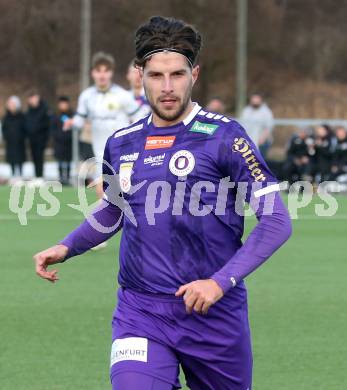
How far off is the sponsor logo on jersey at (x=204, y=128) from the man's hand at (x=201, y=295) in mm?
648

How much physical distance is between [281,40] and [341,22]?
370cm

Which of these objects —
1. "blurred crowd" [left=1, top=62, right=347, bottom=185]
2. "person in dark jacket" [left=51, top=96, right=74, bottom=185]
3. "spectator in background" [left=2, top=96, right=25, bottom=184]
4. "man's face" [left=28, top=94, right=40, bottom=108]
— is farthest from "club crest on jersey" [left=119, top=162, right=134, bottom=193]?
"spectator in background" [left=2, top=96, right=25, bottom=184]

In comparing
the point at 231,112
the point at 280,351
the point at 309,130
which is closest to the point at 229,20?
the point at 231,112

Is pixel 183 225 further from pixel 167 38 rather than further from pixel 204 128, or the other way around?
pixel 167 38

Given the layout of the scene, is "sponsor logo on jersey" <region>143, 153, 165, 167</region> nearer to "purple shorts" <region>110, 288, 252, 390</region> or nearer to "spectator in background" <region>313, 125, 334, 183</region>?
"purple shorts" <region>110, 288, 252, 390</region>

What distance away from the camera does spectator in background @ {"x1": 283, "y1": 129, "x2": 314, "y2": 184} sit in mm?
24125

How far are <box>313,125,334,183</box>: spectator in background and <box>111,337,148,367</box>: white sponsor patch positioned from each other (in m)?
19.4

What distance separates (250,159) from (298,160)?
781 inches

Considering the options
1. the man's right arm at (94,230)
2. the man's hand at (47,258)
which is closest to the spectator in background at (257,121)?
the man's right arm at (94,230)

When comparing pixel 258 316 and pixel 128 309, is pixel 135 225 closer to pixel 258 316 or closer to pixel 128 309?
pixel 128 309

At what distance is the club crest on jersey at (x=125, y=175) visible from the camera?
4.86m

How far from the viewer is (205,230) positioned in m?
4.73

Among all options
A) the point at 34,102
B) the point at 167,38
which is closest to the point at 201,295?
the point at 167,38

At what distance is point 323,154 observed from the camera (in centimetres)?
2394
